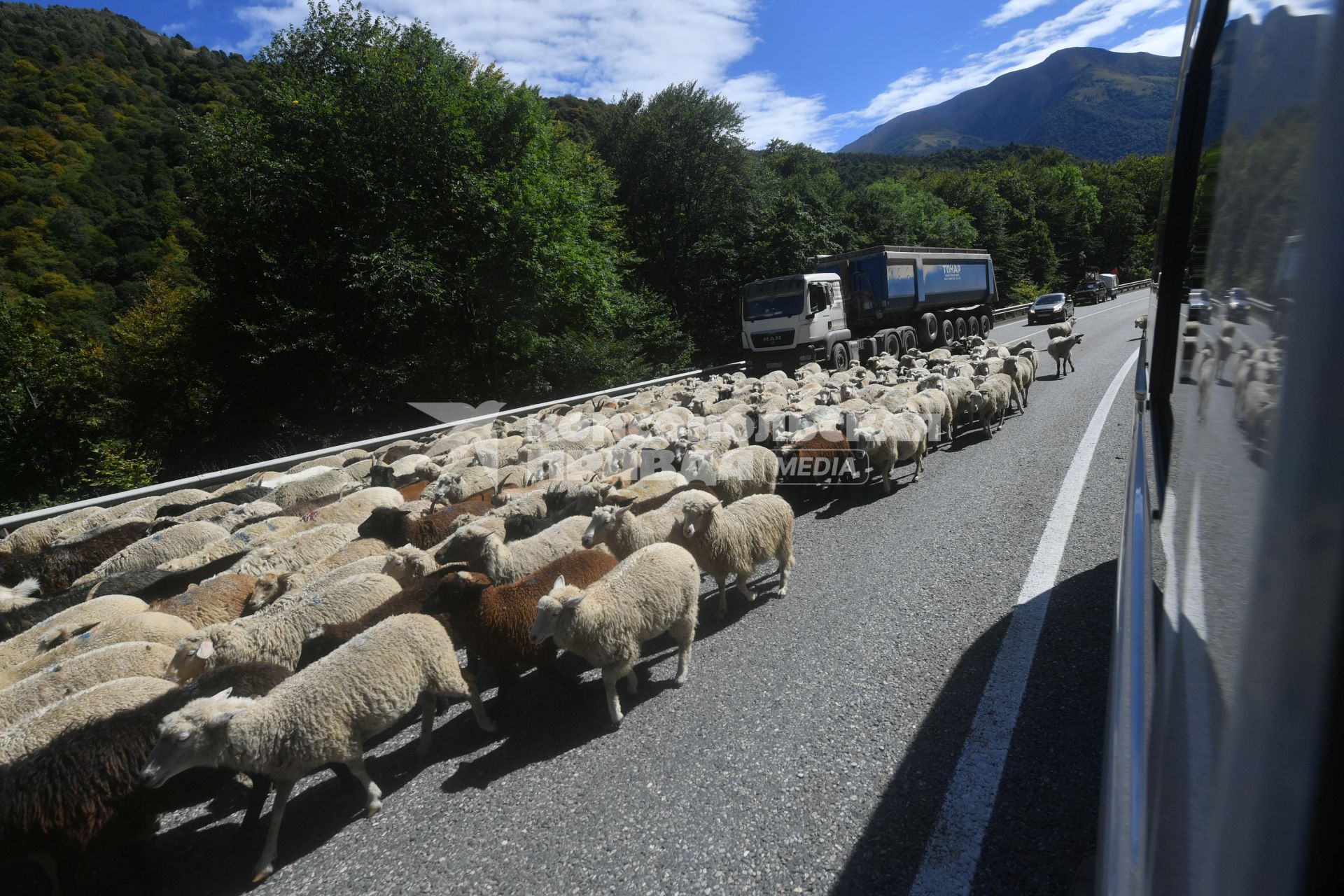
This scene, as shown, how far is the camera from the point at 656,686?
4695 millimetres

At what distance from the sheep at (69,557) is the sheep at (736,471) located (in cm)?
660

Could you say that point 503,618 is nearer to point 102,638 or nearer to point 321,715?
point 321,715

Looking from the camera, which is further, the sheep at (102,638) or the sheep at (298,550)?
the sheep at (298,550)

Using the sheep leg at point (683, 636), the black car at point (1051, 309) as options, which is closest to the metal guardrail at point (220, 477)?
the sheep leg at point (683, 636)

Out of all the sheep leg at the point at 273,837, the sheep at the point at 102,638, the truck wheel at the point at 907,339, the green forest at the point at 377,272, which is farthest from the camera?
the truck wheel at the point at 907,339

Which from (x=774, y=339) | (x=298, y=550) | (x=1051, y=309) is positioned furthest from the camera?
(x=1051, y=309)

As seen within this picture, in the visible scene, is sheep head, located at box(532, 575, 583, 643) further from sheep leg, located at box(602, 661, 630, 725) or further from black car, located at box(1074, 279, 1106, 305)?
black car, located at box(1074, 279, 1106, 305)

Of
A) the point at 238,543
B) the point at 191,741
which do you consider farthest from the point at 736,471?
the point at 238,543

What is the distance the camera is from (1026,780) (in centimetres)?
322

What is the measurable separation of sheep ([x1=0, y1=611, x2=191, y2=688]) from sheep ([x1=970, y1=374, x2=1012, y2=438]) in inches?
398

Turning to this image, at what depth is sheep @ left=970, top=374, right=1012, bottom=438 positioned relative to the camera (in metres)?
10.0

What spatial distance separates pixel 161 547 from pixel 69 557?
46.9 inches

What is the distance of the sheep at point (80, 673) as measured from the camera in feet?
13.7

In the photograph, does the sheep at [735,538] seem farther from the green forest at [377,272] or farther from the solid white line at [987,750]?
the green forest at [377,272]
